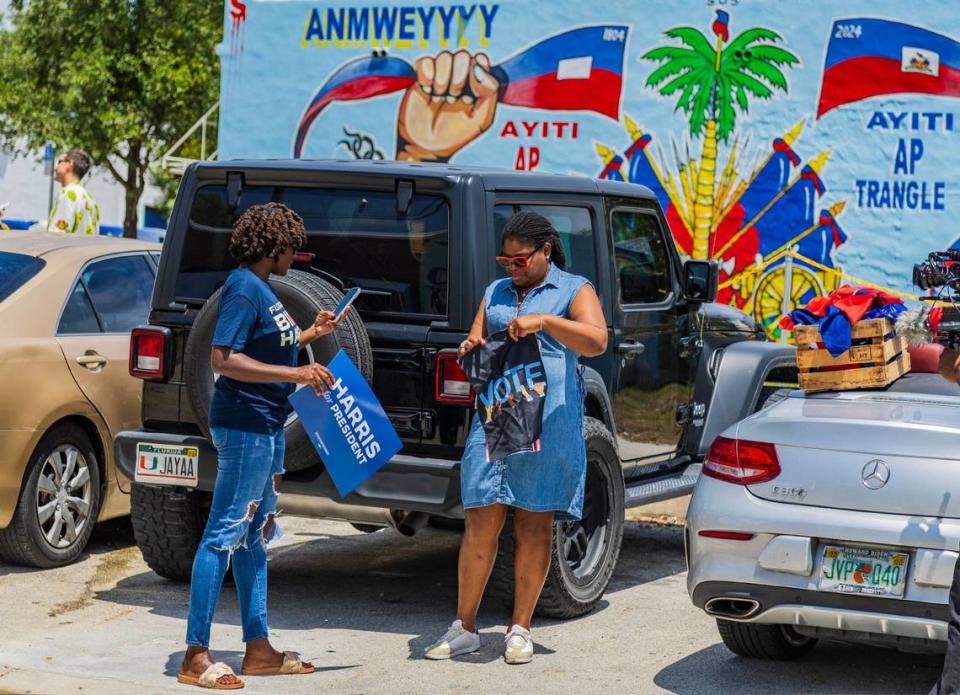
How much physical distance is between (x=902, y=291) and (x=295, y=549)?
27.3ft

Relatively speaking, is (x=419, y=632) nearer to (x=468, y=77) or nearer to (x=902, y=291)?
(x=902, y=291)

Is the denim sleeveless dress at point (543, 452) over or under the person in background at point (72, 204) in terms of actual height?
under

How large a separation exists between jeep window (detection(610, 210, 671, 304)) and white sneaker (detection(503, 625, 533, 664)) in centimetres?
202

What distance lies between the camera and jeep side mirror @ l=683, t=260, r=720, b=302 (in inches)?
310

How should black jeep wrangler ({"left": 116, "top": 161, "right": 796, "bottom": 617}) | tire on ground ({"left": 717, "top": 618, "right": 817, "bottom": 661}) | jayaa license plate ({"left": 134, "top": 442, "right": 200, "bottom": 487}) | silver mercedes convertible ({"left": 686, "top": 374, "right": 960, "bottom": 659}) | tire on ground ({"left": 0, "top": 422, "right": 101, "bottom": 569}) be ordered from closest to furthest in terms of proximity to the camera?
silver mercedes convertible ({"left": 686, "top": 374, "right": 960, "bottom": 659}) → tire on ground ({"left": 717, "top": 618, "right": 817, "bottom": 661}) → black jeep wrangler ({"left": 116, "top": 161, "right": 796, "bottom": 617}) → jayaa license plate ({"left": 134, "top": 442, "right": 200, "bottom": 487}) → tire on ground ({"left": 0, "top": 422, "right": 101, "bottom": 569})

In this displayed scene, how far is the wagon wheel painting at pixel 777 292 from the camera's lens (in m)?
15.1

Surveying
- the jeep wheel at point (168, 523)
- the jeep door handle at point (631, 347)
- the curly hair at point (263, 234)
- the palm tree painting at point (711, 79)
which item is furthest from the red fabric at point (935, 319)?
the palm tree painting at point (711, 79)

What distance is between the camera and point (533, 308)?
19.3 feet

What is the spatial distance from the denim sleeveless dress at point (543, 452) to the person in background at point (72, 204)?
4.74 metres

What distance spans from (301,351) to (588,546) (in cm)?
170

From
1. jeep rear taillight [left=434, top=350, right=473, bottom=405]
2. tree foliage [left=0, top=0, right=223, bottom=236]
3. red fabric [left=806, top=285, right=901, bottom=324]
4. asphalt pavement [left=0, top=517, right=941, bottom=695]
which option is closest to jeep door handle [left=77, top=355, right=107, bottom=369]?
asphalt pavement [left=0, top=517, right=941, bottom=695]

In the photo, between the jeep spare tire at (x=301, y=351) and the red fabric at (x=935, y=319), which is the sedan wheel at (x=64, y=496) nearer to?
the jeep spare tire at (x=301, y=351)

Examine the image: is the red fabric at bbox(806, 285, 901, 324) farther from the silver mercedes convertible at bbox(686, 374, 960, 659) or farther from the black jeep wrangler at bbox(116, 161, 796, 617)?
the black jeep wrangler at bbox(116, 161, 796, 617)

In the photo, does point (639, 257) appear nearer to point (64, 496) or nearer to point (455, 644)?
point (455, 644)
